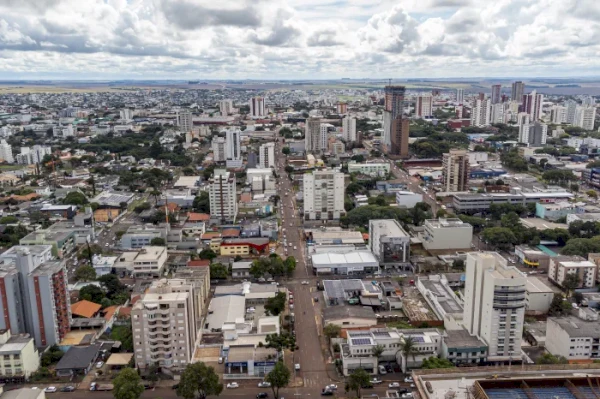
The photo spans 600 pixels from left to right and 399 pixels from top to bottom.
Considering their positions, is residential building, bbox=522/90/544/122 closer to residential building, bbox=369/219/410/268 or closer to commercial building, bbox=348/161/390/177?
commercial building, bbox=348/161/390/177

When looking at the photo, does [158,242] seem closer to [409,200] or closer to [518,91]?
[409,200]

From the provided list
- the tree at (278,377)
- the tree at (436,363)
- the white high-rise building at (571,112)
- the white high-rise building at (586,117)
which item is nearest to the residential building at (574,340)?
the tree at (436,363)

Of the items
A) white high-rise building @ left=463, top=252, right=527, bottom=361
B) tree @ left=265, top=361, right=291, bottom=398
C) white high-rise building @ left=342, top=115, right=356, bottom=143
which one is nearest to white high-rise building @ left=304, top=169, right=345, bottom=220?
white high-rise building @ left=463, top=252, right=527, bottom=361

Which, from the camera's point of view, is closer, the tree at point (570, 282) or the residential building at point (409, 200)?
the tree at point (570, 282)

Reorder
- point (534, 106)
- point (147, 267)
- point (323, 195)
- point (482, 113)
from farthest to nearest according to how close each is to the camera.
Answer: point (534, 106), point (482, 113), point (323, 195), point (147, 267)

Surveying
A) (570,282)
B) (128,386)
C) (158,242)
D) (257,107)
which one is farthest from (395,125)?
(128,386)

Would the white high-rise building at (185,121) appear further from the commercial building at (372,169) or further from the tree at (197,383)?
the tree at (197,383)
